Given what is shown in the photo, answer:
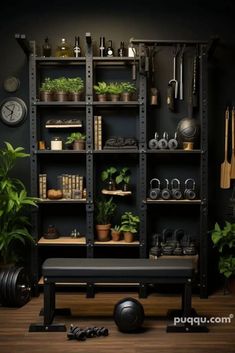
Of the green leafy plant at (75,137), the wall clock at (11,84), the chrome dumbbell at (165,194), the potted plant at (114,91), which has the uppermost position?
the wall clock at (11,84)

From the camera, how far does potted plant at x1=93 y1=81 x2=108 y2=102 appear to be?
5090mm

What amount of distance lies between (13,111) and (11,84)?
284mm

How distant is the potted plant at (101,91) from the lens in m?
5.09

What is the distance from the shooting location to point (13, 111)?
214 inches

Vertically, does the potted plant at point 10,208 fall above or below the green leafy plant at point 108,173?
below

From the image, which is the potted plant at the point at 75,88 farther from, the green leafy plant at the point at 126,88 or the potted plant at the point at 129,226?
the potted plant at the point at 129,226

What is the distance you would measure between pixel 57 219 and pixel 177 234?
1285 mm

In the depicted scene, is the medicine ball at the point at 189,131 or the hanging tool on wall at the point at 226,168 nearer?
the medicine ball at the point at 189,131

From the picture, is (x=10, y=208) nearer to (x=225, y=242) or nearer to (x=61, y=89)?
(x=61, y=89)

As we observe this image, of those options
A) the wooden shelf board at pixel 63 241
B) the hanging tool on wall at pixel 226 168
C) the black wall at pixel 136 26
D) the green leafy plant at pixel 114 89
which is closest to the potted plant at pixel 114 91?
the green leafy plant at pixel 114 89

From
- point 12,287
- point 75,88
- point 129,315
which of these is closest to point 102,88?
point 75,88

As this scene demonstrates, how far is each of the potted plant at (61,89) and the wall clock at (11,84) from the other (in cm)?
52

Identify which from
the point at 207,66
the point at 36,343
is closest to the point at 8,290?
the point at 36,343

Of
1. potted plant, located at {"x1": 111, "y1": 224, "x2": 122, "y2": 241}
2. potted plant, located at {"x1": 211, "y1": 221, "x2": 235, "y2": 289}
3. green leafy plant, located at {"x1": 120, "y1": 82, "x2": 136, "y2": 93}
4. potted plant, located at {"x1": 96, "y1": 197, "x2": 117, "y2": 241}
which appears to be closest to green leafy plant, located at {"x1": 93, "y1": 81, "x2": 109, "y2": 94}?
green leafy plant, located at {"x1": 120, "y1": 82, "x2": 136, "y2": 93}
